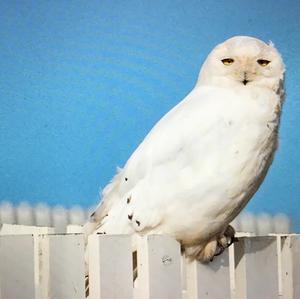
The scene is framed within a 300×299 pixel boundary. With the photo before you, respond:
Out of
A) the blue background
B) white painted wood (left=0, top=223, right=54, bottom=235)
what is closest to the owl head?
white painted wood (left=0, top=223, right=54, bottom=235)

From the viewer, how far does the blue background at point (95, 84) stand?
1.87 meters

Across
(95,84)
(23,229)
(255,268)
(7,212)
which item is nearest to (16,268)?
(255,268)

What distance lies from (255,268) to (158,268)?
0.71 ft

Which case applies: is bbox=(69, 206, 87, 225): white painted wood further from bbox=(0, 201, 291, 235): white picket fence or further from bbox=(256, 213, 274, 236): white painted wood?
bbox=(256, 213, 274, 236): white painted wood

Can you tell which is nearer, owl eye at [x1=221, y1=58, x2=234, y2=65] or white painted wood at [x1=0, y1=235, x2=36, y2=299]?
white painted wood at [x1=0, y1=235, x2=36, y2=299]

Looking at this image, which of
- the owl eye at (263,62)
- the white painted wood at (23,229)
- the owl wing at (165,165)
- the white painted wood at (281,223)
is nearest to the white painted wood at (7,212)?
the white painted wood at (23,229)

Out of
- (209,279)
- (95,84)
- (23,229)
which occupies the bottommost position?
(209,279)

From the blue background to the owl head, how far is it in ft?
2.42

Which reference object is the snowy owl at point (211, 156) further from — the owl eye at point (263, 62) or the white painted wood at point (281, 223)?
the white painted wood at point (281, 223)

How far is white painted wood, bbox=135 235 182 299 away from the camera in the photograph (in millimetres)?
1067

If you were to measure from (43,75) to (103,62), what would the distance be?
0.56 feet

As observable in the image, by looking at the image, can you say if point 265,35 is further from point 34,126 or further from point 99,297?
point 99,297

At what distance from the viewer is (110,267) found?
104 cm

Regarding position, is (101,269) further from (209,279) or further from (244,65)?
(244,65)
